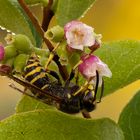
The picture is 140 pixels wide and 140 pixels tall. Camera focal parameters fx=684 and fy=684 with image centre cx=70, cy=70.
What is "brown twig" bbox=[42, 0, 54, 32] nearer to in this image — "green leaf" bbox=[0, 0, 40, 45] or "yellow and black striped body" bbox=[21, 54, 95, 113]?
"green leaf" bbox=[0, 0, 40, 45]

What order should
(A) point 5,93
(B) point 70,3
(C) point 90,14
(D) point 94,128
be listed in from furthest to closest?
(A) point 5,93
(C) point 90,14
(B) point 70,3
(D) point 94,128

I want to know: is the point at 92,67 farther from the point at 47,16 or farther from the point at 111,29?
the point at 111,29

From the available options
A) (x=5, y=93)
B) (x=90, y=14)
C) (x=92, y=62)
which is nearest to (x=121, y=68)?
(x=92, y=62)

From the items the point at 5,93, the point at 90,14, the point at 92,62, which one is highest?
the point at 92,62

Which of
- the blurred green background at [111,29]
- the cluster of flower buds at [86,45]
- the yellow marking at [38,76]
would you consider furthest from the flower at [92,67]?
the blurred green background at [111,29]

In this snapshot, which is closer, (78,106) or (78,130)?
(78,130)

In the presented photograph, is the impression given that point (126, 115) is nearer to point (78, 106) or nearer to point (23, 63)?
point (78, 106)

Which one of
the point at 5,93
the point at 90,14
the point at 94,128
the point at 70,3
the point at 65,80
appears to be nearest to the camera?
the point at 94,128
